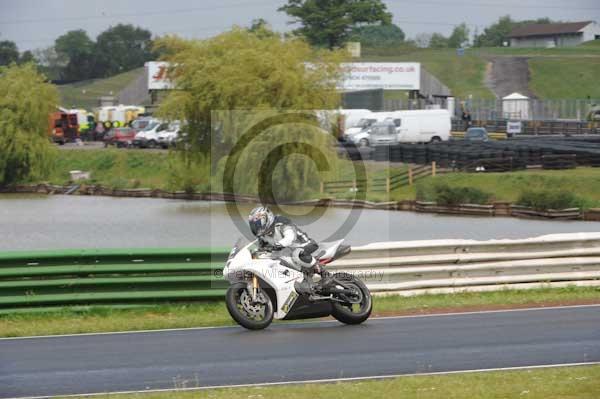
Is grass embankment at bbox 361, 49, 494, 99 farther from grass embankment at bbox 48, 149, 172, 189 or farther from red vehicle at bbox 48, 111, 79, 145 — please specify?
grass embankment at bbox 48, 149, 172, 189

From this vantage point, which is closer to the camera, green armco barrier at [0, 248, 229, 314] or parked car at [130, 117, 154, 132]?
green armco barrier at [0, 248, 229, 314]

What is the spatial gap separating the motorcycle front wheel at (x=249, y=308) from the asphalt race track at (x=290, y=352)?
14cm

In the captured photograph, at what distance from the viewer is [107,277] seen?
13.9m

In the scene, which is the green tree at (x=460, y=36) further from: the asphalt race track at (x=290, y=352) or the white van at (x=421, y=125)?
the asphalt race track at (x=290, y=352)

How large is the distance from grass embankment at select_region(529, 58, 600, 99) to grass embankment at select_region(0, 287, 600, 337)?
7419cm

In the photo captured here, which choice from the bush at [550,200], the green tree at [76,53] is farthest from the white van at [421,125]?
the green tree at [76,53]

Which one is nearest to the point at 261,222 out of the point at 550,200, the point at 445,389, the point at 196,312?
the point at 196,312

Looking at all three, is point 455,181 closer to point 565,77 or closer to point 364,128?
point 364,128

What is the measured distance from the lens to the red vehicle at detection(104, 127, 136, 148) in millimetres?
63719

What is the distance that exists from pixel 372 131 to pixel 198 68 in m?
10.1

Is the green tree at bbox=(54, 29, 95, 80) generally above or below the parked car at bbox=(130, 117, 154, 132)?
above

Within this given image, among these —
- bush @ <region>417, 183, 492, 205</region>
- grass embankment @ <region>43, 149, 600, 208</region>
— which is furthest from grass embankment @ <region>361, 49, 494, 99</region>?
bush @ <region>417, 183, 492, 205</region>

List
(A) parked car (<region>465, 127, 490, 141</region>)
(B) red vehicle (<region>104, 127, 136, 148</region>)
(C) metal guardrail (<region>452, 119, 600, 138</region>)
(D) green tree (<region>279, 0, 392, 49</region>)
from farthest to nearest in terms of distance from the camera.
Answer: (D) green tree (<region>279, 0, 392, 49</region>) < (B) red vehicle (<region>104, 127, 136, 148</region>) < (C) metal guardrail (<region>452, 119, 600, 138</region>) < (A) parked car (<region>465, 127, 490, 141</region>)

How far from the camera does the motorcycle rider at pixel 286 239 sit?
39.7 feet
